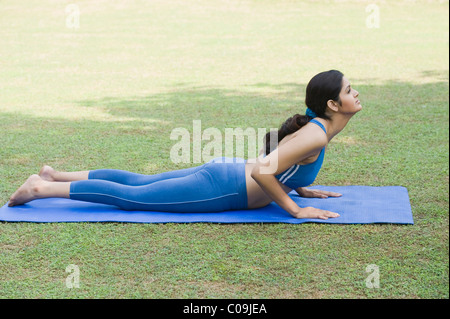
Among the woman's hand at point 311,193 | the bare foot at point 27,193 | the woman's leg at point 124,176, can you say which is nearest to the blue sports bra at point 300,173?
the woman's hand at point 311,193

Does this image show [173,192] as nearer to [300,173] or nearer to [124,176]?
[124,176]

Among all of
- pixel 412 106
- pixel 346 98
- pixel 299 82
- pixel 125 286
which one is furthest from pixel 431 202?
pixel 299 82

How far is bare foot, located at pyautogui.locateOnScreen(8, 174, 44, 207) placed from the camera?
3982 millimetres

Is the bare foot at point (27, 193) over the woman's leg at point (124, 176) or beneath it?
beneath

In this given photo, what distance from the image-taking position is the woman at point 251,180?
3.66 meters

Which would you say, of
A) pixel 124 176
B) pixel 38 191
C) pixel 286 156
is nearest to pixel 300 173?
pixel 286 156

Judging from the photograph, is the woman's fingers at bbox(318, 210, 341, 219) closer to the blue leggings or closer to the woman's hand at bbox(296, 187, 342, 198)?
the woman's hand at bbox(296, 187, 342, 198)

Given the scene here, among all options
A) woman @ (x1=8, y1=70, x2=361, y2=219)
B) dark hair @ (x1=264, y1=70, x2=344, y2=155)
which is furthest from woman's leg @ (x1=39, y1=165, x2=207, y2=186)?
dark hair @ (x1=264, y1=70, x2=344, y2=155)

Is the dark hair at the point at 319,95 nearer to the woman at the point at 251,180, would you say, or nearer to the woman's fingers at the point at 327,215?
the woman at the point at 251,180

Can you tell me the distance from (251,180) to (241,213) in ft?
0.81

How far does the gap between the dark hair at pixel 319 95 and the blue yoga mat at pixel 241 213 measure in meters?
0.47

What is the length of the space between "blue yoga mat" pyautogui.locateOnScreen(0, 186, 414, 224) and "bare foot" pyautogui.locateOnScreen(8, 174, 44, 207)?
0.16 ft

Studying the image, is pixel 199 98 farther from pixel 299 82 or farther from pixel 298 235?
pixel 298 235

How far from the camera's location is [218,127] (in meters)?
6.44
